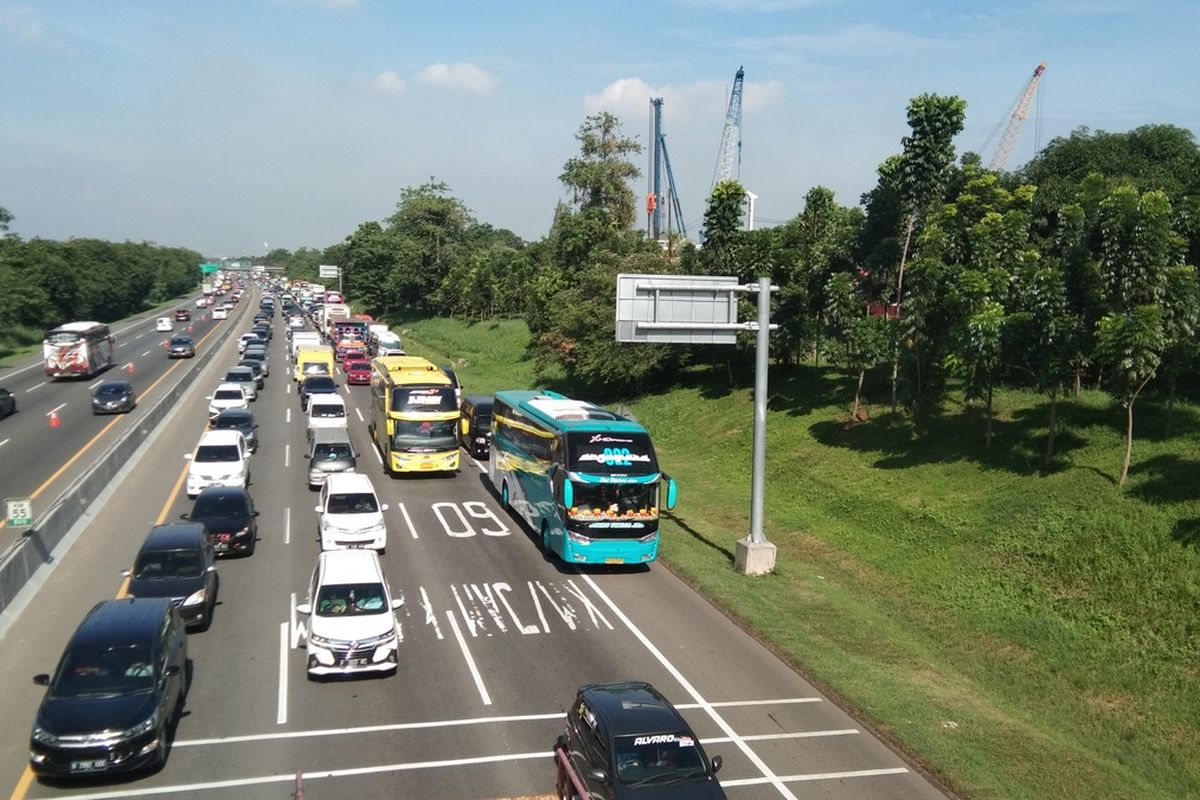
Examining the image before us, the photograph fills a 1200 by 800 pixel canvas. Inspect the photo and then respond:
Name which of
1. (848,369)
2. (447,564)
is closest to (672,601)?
(447,564)

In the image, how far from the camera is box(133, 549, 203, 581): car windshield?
1822cm

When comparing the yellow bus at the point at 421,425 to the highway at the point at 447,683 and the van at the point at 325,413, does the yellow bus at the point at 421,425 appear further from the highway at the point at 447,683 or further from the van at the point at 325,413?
the highway at the point at 447,683

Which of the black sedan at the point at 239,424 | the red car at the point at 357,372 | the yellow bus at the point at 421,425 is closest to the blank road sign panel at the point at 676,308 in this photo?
the yellow bus at the point at 421,425

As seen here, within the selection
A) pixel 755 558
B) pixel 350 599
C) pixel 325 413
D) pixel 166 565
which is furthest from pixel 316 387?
pixel 350 599

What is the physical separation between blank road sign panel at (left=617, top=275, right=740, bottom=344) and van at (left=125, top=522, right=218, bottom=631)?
11.1 metres

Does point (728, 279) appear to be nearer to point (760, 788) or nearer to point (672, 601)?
point (672, 601)

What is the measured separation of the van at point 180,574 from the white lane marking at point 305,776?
4.72 metres

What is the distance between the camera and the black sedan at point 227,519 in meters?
22.8

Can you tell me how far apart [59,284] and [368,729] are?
348 ft

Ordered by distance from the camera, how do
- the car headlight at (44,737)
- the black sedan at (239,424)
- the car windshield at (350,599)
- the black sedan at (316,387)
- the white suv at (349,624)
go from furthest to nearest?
the black sedan at (316,387) → the black sedan at (239,424) → the car windshield at (350,599) → the white suv at (349,624) → the car headlight at (44,737)

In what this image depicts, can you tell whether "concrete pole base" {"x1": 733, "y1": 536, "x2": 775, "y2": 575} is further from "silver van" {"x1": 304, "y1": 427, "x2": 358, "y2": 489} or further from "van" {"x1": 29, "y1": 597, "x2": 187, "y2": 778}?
"silver van" {"x1": 304, "y1": 427, "x2": 358, "y2": 489}

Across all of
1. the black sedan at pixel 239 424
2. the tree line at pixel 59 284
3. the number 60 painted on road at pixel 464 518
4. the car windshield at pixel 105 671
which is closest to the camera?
the car windshield at pixel 105 671

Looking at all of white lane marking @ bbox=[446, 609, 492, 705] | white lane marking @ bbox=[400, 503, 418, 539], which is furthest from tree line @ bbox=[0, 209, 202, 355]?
white lane marking @ bbox=[446, 609, 492, 705]

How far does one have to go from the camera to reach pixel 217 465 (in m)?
29.5
